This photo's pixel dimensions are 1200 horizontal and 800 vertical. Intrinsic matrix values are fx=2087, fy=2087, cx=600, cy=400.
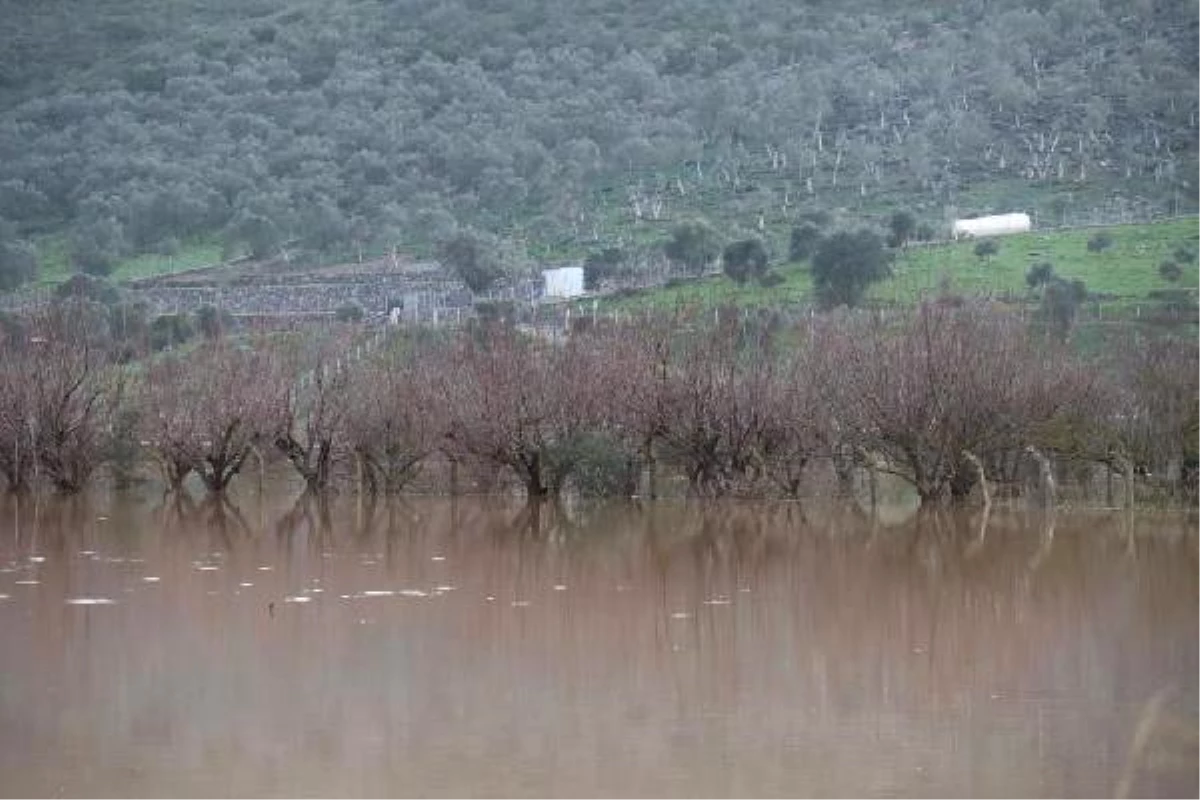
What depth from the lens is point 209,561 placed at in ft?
75.6

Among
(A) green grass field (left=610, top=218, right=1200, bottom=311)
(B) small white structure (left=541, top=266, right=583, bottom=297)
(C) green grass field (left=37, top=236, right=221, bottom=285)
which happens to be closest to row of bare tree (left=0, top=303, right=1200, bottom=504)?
(A) green grass field (left=610, top=218, right=1200, bottom=311)

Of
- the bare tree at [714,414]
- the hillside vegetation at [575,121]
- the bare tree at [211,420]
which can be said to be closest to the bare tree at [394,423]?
the bare tree at [211,420]

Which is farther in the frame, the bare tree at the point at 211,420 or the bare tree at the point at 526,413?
the bare tree at the point at 211,420

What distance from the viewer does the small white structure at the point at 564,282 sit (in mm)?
70688

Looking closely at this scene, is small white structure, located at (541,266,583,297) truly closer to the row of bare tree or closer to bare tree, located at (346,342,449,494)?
the row of bare tree

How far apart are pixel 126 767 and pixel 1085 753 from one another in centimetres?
566

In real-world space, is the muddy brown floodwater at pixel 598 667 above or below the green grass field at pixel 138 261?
below

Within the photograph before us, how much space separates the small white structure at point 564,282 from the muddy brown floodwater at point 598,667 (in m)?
44.3

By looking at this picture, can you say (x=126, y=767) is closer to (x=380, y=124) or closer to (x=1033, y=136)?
(x=1033, y=136)

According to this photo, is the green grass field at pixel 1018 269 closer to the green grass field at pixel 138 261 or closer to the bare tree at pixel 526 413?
the bare tree at pixel 526 413

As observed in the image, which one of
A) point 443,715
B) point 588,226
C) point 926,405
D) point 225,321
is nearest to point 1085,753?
point 443,715

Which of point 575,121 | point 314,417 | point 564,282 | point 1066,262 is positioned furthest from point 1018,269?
point 575,121

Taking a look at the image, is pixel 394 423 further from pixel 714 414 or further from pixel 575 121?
pixel 575 121

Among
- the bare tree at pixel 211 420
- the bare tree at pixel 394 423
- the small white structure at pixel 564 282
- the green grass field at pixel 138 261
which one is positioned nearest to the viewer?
the bare tree at pixel 394 423
